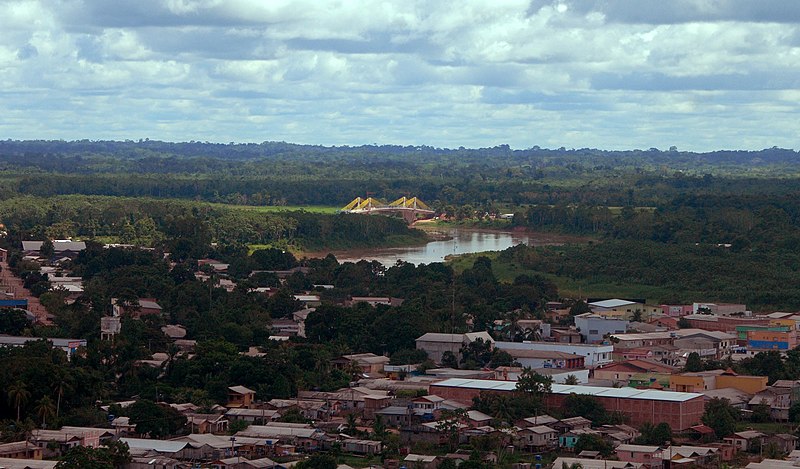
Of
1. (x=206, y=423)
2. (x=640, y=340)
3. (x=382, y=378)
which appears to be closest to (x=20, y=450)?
(x=206, y=423)

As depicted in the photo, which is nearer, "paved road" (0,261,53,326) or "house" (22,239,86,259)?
"paved road" (0,261,53,326)

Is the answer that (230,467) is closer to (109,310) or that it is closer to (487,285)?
(109,310)

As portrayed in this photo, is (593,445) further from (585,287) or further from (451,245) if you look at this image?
(451,245)

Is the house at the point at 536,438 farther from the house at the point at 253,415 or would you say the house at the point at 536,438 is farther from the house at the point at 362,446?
the house at the point at 253,415

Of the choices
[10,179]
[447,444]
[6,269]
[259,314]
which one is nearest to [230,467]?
[447,444]

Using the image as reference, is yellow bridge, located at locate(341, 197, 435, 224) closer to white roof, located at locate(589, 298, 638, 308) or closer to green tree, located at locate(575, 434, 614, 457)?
white roof, located at locate(589, 298, 638, 308)

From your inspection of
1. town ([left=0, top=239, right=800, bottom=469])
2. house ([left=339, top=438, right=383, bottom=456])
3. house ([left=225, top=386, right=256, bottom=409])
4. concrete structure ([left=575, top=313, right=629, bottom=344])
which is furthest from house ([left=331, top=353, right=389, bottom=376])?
house ([left=339, top=438, right=383, bottom=456])

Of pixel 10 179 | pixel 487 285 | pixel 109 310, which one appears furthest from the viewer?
pixel 10 179

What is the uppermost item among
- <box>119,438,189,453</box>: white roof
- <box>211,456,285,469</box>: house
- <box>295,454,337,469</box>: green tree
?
<box>295,454,337,469</box>: green tree
